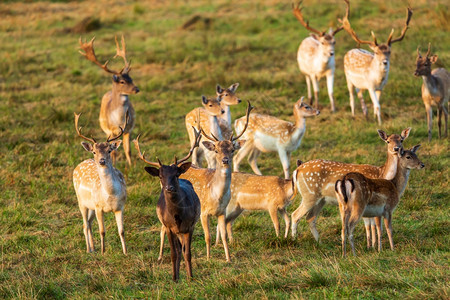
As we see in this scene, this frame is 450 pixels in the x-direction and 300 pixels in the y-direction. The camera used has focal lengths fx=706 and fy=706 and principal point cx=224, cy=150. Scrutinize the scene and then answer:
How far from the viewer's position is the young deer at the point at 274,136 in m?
10.2

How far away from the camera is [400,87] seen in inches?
550

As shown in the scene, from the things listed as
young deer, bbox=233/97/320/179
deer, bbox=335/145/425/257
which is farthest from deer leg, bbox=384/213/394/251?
young deer, bbox=233/97/320/179

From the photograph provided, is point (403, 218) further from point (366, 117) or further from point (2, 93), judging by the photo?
point (2, 93)

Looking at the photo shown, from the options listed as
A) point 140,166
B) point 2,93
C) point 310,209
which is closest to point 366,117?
point 140,166

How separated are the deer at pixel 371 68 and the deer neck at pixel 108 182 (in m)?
6.15

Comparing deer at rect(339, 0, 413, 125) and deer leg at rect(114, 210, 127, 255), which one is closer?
deer leg at rect(114, 210, 127, 255)

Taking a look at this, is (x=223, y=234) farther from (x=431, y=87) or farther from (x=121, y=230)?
(x=431, y=87)

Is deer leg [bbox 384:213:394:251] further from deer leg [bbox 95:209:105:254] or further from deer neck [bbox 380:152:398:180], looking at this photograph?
deer leg [bbox 95:209:105:254]

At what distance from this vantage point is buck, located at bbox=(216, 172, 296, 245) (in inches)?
309

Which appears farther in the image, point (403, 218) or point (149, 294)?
point (403, 218)

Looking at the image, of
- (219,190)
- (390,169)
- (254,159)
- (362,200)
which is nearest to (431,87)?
(254,159)

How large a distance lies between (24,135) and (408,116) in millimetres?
6772

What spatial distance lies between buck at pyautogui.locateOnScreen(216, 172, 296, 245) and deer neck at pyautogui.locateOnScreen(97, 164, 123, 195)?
134cm

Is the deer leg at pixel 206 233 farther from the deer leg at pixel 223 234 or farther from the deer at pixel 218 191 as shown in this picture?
the deer leg at pixel 223 234
